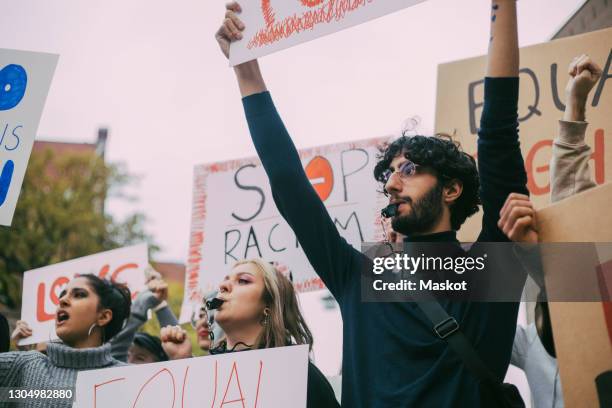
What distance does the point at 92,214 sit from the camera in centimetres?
1780

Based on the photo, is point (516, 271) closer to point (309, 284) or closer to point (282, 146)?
point (282, 146)

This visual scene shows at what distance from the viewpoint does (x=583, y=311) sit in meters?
1.51

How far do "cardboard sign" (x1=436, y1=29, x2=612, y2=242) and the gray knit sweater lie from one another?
1474 millimetres

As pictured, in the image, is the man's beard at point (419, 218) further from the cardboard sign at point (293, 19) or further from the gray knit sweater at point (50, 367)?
the gray knit sweater at point (50, 367)

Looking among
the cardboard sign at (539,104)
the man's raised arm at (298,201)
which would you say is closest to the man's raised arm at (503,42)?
the man's raised arm at (298,201)

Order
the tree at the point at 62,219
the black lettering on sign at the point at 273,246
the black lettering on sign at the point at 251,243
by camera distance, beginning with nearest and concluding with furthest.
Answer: the black lettering on sign at the point at 273,246 → the black lettering on sign at the point at 251,243 → the tree at the point at 62,219

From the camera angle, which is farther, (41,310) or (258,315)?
(41,310)

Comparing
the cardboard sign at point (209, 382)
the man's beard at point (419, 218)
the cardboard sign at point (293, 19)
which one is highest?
the cardboard sign at point (293, 19)

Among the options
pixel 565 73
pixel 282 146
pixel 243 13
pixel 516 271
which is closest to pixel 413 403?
pixel 516 271

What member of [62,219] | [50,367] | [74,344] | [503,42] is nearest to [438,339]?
[503,42]

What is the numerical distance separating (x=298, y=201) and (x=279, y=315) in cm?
53

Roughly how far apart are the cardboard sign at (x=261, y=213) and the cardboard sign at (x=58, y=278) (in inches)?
12.4

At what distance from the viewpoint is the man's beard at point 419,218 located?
1916 mm

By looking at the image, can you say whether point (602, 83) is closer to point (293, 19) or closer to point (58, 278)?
point (293, 19)
